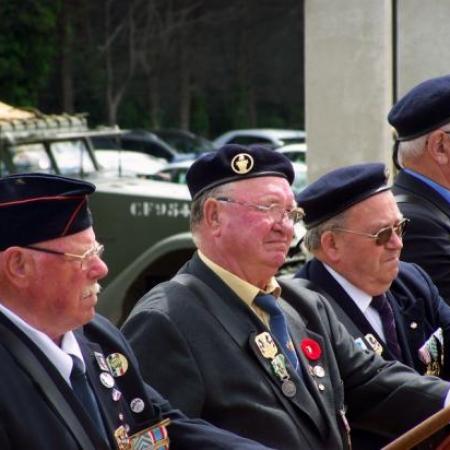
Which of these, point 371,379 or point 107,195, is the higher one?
point 371,379

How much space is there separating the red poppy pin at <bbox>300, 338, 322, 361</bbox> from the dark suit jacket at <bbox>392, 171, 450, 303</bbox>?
3.33 ft

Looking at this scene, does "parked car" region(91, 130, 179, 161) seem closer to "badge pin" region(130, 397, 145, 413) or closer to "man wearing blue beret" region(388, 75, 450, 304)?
"man wearing blue beret" region(388, 75, 450, 304)

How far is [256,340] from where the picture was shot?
148 inches

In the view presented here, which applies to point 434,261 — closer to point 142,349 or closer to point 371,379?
point 371,379

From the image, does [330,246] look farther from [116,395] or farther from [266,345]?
[116,395]

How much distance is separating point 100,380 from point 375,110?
17.9 ft

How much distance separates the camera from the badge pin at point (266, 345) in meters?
3.75

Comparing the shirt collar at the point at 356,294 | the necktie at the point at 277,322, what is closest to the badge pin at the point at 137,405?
the necktie at the point at 277,322

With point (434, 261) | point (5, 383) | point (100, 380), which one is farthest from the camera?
point (434, 261)

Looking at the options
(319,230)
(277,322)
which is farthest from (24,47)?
(277,322)

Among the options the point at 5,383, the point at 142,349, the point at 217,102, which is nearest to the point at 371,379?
the point at 142,349

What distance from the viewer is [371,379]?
4.05 metres

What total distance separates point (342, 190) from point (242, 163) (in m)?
0.51

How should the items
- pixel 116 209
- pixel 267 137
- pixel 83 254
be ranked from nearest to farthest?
pixel 83 254 < pixel 116 209 < pixel 267 137
